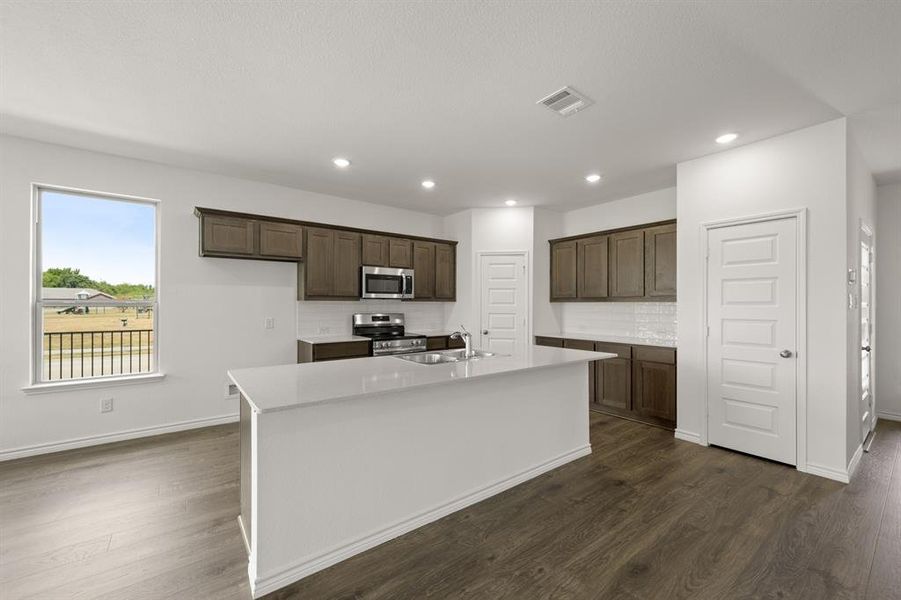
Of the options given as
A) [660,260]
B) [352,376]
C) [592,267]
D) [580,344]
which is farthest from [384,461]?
[592,267]

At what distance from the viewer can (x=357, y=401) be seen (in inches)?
85.4

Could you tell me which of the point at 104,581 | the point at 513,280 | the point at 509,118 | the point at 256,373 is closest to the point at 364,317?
the point at 513,280

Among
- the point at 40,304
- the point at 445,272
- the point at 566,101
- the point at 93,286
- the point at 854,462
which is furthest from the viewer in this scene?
the point at 445,272

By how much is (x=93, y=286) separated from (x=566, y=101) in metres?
4.54

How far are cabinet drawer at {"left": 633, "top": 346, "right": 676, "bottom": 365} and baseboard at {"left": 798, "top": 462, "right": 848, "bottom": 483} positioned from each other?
1295 mm

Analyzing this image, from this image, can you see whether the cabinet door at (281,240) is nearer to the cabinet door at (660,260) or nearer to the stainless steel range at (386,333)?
the stainless steel range at (386,333)

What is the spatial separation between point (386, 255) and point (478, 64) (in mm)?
3214

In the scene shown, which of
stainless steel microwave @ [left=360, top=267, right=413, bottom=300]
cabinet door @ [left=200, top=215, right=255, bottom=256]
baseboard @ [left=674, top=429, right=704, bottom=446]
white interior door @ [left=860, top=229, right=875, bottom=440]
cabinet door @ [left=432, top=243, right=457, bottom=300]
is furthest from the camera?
cabinet door @ [left=432, top=243, right=457, bottom=300]

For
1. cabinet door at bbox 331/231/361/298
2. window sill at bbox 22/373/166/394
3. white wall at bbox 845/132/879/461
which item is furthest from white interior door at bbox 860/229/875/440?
window sill at bbox 22/373/166/394

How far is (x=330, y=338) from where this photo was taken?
4828 mm

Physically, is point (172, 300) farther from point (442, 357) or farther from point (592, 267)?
point (592, 267)

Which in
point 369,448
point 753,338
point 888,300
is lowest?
point 369,448

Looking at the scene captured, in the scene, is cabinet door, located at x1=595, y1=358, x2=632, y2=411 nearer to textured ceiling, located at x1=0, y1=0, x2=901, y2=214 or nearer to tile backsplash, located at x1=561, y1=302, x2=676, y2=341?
tile backsplash, located at x1=561, y1=302, x2=676, y2=341

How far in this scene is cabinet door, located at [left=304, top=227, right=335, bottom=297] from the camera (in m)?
4.61
